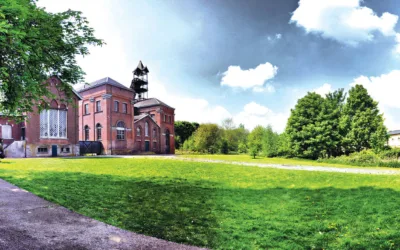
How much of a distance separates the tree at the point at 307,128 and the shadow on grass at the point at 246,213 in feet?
78.7

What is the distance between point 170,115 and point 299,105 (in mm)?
30656

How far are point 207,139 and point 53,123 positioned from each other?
2939 centimetres

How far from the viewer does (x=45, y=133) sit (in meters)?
33.9

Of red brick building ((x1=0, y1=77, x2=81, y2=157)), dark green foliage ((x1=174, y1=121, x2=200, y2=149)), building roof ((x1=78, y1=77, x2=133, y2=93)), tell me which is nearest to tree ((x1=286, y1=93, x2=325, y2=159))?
red brick building ((x1=0, y1=77, x2=81, y2=157))

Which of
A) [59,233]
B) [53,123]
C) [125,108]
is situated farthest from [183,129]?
[59,233]

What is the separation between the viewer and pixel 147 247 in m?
4.02

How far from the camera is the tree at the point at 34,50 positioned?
817 cm

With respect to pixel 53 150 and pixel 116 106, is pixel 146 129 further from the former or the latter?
pixel 53 150

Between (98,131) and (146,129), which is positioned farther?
(146,129)

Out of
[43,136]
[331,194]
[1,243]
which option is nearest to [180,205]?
[1,243]

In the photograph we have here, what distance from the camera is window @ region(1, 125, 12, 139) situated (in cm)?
3189

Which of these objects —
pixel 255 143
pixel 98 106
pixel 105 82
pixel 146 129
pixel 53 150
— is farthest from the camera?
pixel 146 129

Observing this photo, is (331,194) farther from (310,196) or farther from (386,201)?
(386,201)

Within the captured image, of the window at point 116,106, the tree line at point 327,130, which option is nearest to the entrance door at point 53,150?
the window at point 116,106
